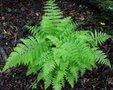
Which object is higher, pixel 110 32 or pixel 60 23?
pixel 60 23

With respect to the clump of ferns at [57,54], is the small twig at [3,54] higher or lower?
lower

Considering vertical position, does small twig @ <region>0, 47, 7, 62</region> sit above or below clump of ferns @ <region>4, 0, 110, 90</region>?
below

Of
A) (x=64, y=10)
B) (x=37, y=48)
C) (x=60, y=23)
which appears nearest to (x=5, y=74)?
(x=37, y=48)

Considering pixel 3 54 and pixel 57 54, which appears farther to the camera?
pixel 3 54

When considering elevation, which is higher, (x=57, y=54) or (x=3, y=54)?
(x=57, y=54)

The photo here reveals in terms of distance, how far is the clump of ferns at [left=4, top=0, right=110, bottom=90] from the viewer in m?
4.87

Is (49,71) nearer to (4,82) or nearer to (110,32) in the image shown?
(4,82)

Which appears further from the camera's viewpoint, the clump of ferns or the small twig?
the small twig

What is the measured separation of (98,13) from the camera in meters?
6.80

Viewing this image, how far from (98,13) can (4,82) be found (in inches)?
111

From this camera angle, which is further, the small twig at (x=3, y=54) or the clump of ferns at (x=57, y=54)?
the small twig at (x=3, y=54)

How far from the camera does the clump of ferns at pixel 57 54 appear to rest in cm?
487

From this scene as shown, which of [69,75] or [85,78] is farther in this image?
[85,78]

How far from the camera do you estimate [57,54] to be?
491 centimetres
